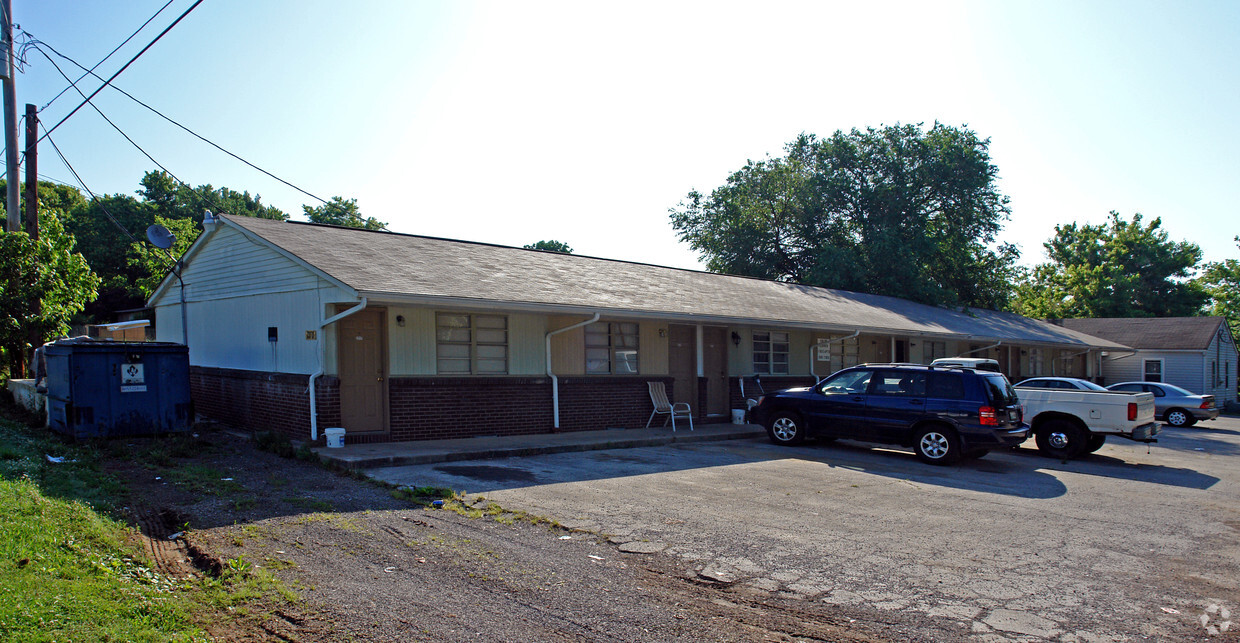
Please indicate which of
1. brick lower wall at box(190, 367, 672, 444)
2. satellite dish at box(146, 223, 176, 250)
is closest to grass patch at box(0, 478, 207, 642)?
brick lower wall at box(190, 367, 672, 444)

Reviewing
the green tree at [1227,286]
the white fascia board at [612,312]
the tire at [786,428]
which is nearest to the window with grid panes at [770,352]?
the white fascia board at [612,312]

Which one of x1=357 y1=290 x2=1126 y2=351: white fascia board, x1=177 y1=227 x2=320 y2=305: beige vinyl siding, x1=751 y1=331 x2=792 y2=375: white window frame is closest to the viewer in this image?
x1=357 y1=290 x2=1126 y2=351: white fascia board

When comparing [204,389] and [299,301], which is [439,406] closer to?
[299,301]

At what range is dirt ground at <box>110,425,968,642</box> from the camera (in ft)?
15.0

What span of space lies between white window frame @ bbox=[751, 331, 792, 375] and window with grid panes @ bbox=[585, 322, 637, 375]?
4.16 metres

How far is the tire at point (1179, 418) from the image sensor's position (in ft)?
76.8

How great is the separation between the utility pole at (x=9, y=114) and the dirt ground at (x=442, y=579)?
11.0m

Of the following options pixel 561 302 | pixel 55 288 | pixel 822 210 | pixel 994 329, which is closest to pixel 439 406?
pixel 561 302

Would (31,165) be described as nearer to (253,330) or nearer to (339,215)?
(253,330)

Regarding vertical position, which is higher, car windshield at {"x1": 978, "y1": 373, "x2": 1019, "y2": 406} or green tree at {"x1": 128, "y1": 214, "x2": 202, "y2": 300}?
green tree at {"x1": 128, "y1": 214, "x2": 202, "y2": 300}

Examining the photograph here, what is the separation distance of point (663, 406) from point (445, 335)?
15.6ft

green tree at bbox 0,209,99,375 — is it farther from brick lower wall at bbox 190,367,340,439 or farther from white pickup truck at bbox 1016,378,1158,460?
white pickup truck at bbox 1016,378,1158,460

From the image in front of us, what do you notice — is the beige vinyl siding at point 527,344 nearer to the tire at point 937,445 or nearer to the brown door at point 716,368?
the brown door at point 716,368

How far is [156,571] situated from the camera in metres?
5.34
